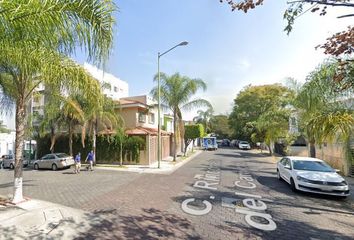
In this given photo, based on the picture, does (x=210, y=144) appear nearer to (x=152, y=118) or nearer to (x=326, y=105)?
(x=152, y=118)

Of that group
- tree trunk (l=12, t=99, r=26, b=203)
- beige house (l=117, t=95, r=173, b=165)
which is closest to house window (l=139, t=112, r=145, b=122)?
beige house (l=117, t=95, r=173, b=165)

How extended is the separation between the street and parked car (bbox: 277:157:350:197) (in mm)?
391

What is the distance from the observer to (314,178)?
34.3ft

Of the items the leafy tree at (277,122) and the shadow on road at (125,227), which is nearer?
the shadow on road at (125,227)

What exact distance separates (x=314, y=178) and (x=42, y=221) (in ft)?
32.7

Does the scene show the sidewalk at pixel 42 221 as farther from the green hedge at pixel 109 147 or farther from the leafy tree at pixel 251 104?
the leafy tree at pixel 251 104

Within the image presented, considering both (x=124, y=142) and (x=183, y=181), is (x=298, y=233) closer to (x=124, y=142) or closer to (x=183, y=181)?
(x=183, y=181)

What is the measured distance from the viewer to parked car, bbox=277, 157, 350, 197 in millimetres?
10109

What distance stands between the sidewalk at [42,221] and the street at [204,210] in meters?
0.42

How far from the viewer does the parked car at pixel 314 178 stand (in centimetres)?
1011

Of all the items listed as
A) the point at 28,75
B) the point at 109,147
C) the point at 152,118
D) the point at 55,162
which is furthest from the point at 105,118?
the point at 28,75

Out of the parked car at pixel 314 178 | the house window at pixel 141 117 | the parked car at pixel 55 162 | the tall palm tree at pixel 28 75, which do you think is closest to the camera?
the tall palm tree at pixel 28 75

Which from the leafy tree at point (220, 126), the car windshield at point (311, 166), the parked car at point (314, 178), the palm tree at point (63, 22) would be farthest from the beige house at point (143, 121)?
the leafy tree at point (220, 126)

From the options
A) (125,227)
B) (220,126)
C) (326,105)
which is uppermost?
(220,126)
